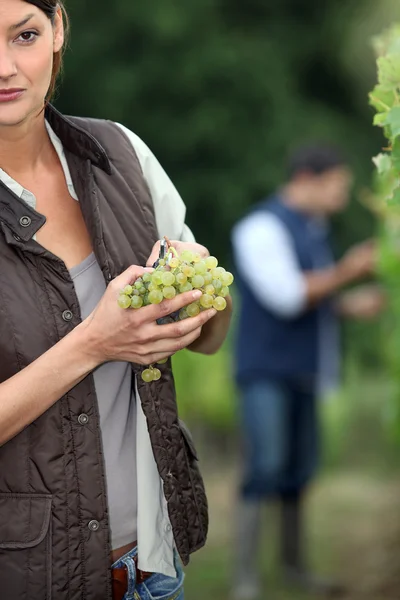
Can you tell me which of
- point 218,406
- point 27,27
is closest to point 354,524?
point 218,406

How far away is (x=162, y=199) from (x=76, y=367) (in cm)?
50

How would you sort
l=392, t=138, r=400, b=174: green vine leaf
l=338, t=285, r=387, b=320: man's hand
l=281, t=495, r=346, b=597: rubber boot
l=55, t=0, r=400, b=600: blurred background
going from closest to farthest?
1. l=392, t=138, r=400, b=174: green vine leaf
2. l=281, t=495, r=346, b=597: rubber boot
3. l=338, t=285, r=387, b=320: man's hand
4. l=55, t=0, r=400, b=600: blurred background

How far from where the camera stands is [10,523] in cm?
198

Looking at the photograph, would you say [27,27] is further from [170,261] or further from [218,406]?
[218,406]

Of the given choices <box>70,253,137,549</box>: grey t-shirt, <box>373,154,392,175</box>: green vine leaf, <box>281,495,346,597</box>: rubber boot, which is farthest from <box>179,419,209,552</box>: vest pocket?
<box>281,495,346,597</box>: rubber boot

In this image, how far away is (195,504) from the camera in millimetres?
2193

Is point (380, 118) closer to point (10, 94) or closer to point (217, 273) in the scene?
point (217, 273)

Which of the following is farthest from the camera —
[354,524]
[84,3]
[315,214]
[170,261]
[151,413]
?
[84,3]

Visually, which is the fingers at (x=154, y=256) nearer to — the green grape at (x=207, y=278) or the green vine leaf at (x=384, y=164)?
the green grape at (x=207, y=278)

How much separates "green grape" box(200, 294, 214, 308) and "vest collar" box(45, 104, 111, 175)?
0.43 metres

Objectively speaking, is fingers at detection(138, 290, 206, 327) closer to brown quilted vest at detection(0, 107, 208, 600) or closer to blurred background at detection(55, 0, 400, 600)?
brown quilted vest at detection(0, 107, 208, 600)

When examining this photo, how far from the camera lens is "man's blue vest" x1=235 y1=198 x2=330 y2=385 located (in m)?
5.60

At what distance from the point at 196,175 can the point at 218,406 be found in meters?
7.63

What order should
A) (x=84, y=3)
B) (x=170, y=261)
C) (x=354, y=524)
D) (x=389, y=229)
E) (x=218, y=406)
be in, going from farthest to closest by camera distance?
(x=84, y=3), (x=218, y=406), (x=354, y=524), (x=389, y=229), (x=170, y=261)
